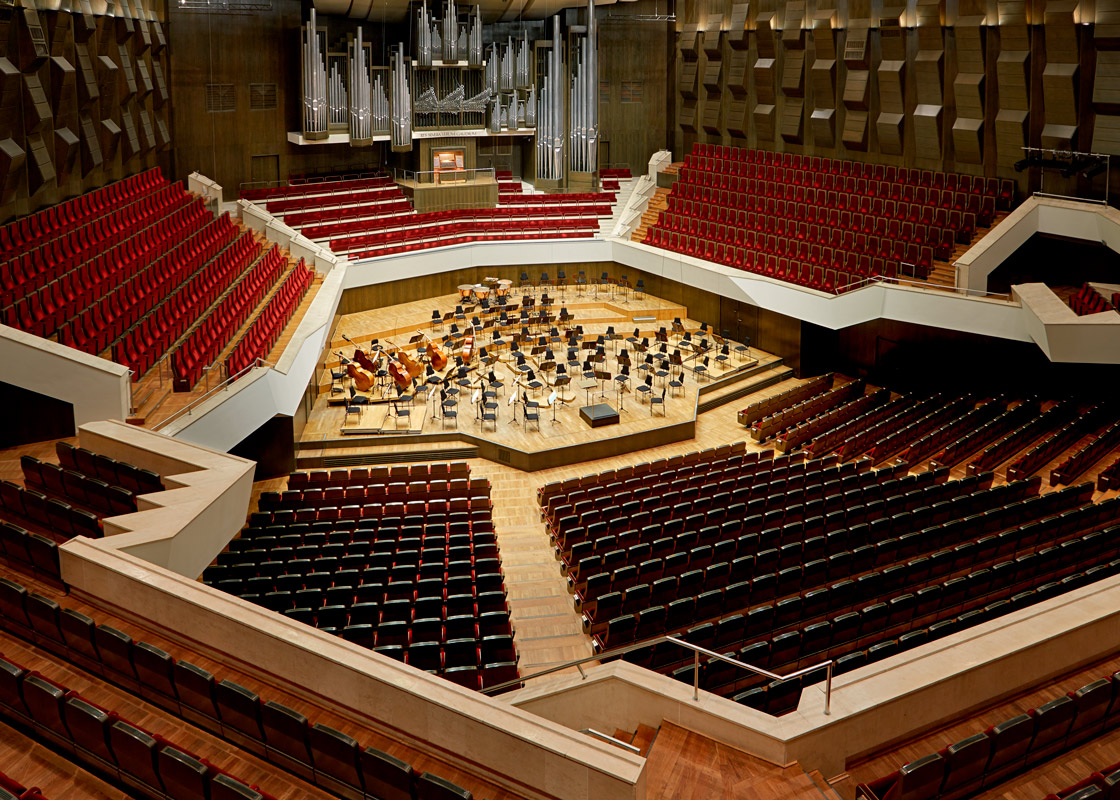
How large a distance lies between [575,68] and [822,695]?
37.3ft

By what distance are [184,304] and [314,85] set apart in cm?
542

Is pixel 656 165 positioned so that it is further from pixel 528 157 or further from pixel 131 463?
pixel 131 463

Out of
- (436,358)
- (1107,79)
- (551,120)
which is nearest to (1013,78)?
(1107,79)

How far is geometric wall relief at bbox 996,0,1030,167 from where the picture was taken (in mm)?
9297

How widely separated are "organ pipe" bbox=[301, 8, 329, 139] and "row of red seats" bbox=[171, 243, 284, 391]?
2.83 meters

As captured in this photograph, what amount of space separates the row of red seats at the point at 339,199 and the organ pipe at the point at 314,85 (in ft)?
2.59

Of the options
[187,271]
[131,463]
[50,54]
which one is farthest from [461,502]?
[50,54]

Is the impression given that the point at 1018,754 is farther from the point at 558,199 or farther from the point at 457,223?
the point at 558,199

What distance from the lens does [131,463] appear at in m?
5.18

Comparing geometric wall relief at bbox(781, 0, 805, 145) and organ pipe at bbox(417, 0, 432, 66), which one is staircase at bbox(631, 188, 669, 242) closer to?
geometric wall relief at bbox(781, 0, 805, 145)

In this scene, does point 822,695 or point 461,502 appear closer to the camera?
point 822,695

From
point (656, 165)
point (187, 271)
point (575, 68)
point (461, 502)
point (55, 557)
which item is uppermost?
point (575, 68)

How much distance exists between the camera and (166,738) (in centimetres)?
321

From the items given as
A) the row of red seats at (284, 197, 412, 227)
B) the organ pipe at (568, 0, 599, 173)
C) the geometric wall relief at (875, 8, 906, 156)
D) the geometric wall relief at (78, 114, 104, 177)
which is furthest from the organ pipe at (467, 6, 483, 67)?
the geometric wall relief at (78, 114, 104, 177)
